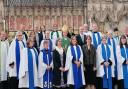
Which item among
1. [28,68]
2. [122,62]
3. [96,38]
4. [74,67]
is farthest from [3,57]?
[122,62]

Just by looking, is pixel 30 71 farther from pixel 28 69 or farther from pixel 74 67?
pixel 74 67

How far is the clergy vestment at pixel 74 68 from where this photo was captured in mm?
11945

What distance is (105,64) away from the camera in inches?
481

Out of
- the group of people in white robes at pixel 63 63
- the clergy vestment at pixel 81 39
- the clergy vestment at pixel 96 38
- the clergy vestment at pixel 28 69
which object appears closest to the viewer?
the clergy vestment at pixel 28 69

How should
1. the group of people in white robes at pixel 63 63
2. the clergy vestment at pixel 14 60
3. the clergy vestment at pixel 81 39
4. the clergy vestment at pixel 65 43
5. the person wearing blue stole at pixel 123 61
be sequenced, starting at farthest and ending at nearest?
the clergy vestment at pixel 81 39
the person wearing blue stole at pixel 123 61
the clergy vestment at pixel 65 43
the clergy vestment at pixel 14 60
the group of people in white robes at pixel 63 63

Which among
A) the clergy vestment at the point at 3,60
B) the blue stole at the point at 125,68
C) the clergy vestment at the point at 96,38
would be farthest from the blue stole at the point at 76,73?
the clergy vestment at the point at 3,60

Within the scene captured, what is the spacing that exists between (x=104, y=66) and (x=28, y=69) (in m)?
2.15

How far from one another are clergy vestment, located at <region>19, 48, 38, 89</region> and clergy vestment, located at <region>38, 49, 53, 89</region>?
17 cm

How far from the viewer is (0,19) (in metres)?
19.9

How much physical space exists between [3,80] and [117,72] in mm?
3291

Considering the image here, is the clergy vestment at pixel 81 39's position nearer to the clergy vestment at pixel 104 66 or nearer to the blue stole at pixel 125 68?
the clergy vestment at pixel 104 66

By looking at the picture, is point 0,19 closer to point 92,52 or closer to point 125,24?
point 125,24

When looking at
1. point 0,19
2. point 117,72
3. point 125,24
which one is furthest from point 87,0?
point 117,72

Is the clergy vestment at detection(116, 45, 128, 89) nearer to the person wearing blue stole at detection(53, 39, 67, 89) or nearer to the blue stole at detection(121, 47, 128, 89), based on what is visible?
the blue stole at detection(121, 47, 128, 89)
